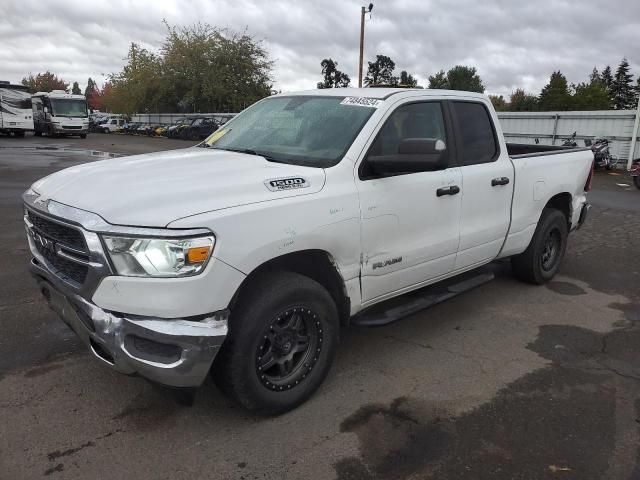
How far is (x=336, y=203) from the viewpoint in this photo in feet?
10.6

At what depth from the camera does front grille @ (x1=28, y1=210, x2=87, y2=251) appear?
273cm

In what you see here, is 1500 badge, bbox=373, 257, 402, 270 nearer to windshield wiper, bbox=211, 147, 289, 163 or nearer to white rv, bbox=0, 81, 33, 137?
windshield wiper, bbox=211, 147, 289, 163

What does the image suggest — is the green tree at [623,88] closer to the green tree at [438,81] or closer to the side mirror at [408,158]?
the green tree at [438,81]

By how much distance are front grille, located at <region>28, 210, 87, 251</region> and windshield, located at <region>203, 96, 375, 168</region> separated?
1352 mm

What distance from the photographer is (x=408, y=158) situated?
3371 millimetres

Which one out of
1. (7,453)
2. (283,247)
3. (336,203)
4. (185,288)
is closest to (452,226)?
(336,203)

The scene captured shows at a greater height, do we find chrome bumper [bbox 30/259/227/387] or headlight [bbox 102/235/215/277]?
headlight [bbox 102/235/215/277]

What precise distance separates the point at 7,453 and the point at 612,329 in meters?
4.61

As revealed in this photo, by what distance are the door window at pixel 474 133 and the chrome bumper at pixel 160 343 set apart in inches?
103

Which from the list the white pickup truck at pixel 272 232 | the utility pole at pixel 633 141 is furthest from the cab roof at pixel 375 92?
the utility pole at pixel 633 141

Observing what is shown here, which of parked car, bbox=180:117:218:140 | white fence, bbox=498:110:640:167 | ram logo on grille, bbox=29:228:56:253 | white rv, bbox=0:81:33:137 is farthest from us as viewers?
parked car, bbox=180:117:218:140

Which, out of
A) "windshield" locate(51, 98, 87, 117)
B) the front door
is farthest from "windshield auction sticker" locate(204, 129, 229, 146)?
"windshield" locate(51, 98, 87, 117)

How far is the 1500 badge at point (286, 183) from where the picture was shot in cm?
301

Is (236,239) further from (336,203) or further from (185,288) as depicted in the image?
(336,203)
